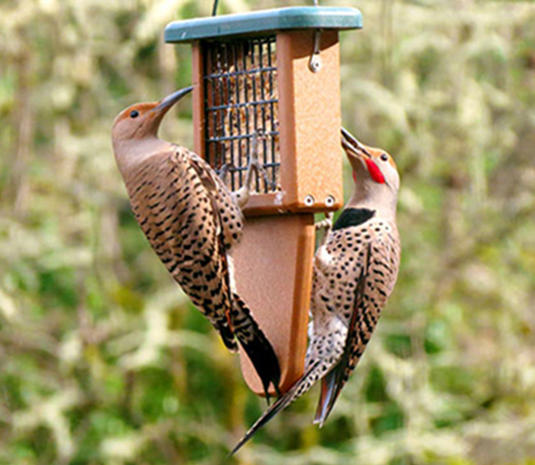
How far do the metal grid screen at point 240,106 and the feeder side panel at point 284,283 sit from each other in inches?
7.2

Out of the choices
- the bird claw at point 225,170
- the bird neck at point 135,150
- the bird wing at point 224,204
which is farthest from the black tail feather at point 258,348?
the bird neck at point 135,150

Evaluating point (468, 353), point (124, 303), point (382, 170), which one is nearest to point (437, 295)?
point (468, 353)

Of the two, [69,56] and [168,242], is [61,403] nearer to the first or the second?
[69,56]

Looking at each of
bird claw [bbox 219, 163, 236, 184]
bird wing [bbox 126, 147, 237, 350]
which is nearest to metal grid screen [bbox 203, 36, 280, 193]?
bird claw [bbox 219, 163, 236, 184]

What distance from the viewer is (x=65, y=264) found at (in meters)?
7.52

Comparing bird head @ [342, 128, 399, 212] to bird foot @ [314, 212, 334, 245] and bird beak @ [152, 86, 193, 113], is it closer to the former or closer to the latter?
bird foot @ [314, 212, 334, 245]

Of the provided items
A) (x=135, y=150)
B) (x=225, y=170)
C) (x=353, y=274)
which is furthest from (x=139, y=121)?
(x=353, y=274)

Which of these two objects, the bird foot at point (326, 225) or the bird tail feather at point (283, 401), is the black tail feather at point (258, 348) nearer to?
the bird tail feather at point (283, 401)

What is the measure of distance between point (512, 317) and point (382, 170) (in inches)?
194

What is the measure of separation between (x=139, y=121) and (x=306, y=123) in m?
0.64

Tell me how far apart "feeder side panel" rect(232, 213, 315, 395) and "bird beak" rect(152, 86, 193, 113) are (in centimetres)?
48

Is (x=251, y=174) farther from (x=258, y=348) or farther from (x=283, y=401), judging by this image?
(x=283, y=401)

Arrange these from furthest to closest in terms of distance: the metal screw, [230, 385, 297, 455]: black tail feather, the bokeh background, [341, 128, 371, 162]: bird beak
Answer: the bokeh background → [341, 128, 371, 162]: bird beak → the metal screw → [230, 385, 297, 455]: black tail feather

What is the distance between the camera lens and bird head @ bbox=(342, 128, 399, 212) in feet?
13.2
